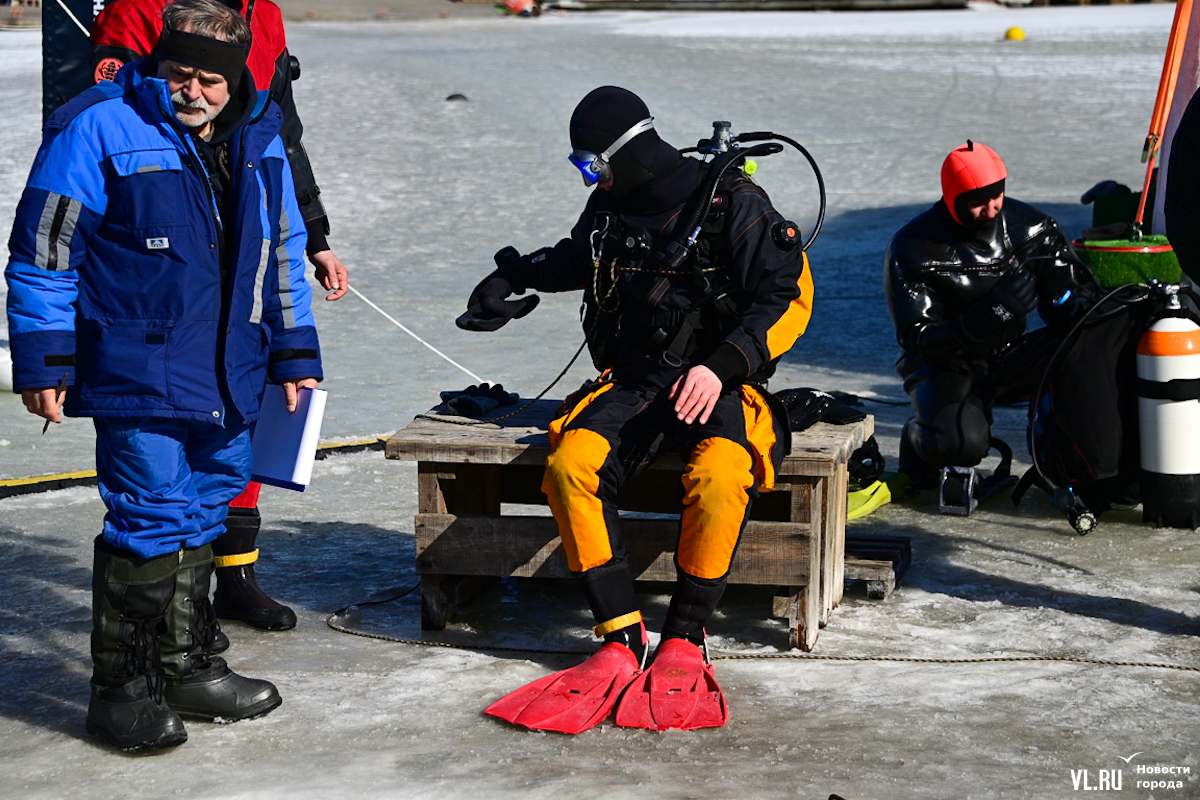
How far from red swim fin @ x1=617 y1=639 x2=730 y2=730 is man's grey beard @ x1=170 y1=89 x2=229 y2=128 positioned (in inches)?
67.9

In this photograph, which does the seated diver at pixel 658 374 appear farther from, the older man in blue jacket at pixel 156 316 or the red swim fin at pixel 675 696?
the older man in blue jacket at pixel 156 316

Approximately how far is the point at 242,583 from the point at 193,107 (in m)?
1.60

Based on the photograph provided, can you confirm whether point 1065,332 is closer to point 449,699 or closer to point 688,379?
point 688,379

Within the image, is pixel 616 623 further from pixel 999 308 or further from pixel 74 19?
pixel 74 19

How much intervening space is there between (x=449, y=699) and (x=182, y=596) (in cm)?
73

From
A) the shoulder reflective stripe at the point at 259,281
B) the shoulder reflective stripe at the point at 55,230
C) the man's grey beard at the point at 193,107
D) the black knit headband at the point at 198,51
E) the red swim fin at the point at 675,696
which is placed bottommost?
the red swim fin at the point at 675,696

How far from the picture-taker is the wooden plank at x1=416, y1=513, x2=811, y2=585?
4.05m

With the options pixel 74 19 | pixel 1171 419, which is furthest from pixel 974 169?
pixel 74 19

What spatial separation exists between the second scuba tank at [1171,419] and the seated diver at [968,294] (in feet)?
1.49

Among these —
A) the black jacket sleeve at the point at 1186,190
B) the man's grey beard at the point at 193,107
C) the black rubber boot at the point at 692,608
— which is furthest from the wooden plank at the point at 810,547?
the man's grey beard at the point at 193,107

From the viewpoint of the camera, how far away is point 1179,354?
16.2ft

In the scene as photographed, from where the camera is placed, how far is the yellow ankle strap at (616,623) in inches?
147

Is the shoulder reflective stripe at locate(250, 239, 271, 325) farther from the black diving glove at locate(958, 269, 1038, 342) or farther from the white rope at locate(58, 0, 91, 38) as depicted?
the white rope at locate(58, 0, 91, 38)

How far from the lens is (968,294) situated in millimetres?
5516
